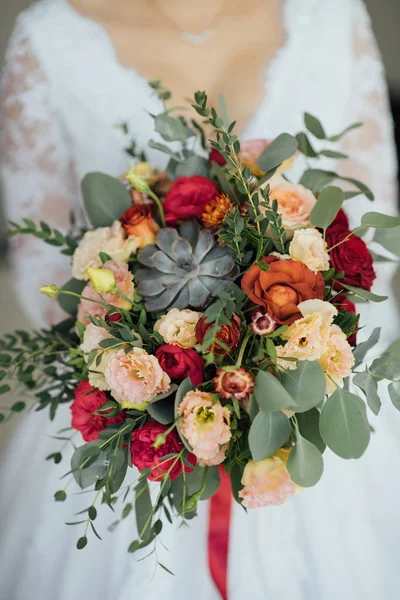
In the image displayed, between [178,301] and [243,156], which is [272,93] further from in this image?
[178,301]

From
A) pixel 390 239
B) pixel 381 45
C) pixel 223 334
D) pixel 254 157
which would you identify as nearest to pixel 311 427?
pixel 223 334

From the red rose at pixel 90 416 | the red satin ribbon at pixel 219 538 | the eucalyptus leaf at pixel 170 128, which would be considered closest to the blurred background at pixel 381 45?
the eucalyptus leaf at pixel 170 128

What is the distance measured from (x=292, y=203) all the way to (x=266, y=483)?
0.34 m

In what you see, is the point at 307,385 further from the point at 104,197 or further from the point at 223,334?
the point at 104,197

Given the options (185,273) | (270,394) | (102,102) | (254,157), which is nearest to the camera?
(270,394)

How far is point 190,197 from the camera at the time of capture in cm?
67

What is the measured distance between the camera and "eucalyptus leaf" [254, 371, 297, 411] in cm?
52

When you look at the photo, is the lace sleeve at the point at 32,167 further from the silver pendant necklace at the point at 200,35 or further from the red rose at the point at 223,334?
the red rose at the point at 223,334

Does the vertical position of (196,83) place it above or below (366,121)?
above

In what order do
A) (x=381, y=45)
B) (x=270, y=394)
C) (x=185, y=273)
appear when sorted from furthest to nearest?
(x=381, y=45) → (x=185, y=273) → (x=270, y=394)

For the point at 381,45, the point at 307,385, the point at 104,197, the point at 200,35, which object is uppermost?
the point at 200,35

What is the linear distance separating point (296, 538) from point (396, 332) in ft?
1.96

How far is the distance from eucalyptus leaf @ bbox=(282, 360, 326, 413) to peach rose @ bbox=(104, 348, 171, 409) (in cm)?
14

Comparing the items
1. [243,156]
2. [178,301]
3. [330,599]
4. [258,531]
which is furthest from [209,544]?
[243,156]
